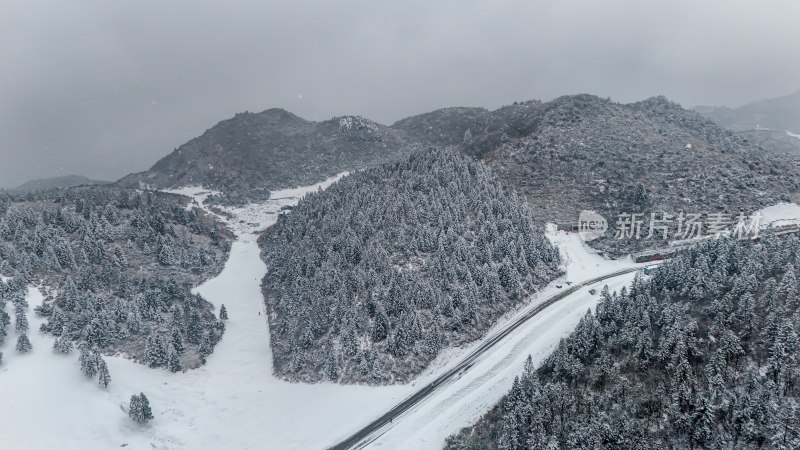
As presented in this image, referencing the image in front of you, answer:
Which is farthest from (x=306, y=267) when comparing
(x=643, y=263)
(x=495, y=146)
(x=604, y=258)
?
(x=495, y=146)

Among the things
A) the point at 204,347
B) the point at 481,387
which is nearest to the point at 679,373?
the point at 481,387

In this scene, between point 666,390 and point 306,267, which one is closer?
point 666,390

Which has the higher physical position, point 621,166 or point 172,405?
point 621,166

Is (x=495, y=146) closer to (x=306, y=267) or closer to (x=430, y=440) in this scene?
(x=306, y=267)

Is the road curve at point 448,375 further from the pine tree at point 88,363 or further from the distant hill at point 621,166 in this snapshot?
the pine tree at point 88,363

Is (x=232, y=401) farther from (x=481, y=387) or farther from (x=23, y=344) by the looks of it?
(x=481, y=387)

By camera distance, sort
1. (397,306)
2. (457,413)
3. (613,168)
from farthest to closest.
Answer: (613,168)
(397,306)
(457,413)
